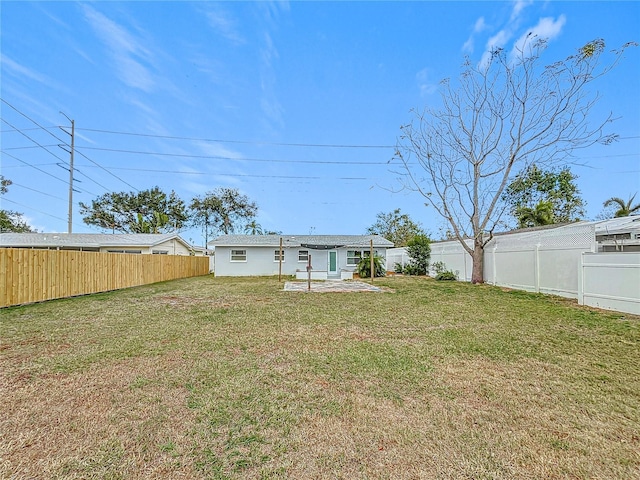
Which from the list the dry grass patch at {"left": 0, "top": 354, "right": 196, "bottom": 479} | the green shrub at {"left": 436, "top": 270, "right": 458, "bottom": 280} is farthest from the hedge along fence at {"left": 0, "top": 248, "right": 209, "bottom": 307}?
the green shrub at {"left": 436, "top": 270, "right": 458, "bottom": 280}

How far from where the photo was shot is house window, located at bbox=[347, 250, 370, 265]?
71.5ft

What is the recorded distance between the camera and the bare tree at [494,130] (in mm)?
13422

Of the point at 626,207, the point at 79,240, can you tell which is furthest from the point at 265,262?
the point at 626,207

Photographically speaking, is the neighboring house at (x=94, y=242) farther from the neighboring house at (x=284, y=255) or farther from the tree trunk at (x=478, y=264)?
the tree trunk at (x=478, y=264)

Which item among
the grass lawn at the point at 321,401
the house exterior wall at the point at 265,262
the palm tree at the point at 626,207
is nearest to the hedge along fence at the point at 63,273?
the grass lawn at the point at 321,401

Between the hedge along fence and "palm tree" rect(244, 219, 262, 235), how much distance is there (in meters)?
19.0

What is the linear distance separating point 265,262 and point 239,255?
183 cm

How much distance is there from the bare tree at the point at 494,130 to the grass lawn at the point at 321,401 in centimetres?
1056

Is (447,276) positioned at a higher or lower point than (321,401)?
lower

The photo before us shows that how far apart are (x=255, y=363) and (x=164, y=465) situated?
2050 millimetres

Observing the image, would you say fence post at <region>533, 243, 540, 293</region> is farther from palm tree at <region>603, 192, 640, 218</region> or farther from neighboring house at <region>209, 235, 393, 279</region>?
palm tree at <region>603, 192, 640, 218</region>

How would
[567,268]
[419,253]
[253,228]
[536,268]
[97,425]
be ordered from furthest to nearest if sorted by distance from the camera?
1. [253,228]
2. [419,253]
3. [536,268]
4. [567,268]
5. [97,425]

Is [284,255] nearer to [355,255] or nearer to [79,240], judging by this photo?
[355,255]

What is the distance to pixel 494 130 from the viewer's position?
1537cm
